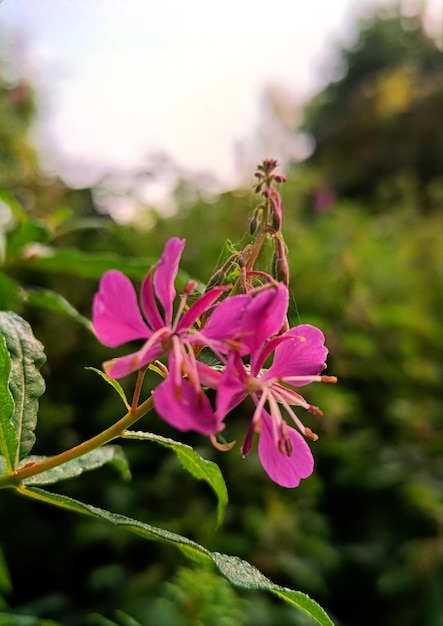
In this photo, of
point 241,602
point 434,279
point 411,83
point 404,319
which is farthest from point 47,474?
point 411,83

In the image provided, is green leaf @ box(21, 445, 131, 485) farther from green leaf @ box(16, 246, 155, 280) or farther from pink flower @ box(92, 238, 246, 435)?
green leaf @ box(16, 246, 155, 280)

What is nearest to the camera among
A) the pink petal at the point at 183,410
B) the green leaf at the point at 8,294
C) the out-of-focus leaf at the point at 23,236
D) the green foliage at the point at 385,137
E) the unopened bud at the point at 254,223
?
the pink petal at the point at 183,410

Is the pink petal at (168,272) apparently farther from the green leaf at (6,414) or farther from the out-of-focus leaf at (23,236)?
the out-of-focus leaf at (23,236)

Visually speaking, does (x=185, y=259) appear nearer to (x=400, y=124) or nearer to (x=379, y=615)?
(x=379, y=615)

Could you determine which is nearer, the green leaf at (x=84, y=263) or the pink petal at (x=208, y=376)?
the pink petal at (x=208, y=376)

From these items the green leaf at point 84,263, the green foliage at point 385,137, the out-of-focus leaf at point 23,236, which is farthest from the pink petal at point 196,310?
the green foliage at point 385,137

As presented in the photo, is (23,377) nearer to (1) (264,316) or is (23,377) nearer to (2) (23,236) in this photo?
(1) (264,316)
